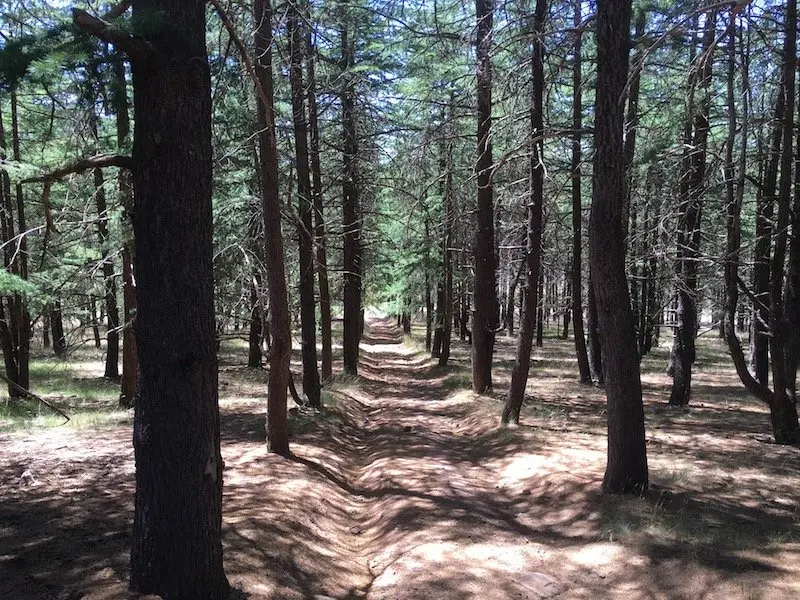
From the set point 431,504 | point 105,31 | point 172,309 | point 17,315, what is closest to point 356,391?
point 17,315

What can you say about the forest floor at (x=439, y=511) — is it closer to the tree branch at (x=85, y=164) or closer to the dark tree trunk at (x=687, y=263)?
the dark tree trunk at (x=687, y=263)

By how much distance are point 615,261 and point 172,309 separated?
16.7 feet

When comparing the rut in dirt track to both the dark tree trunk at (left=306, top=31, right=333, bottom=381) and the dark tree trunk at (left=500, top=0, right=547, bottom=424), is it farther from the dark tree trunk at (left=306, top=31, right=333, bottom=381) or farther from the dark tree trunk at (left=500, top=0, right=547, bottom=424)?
the dark tree trunk at (left=306, top=31, right=333, bottom=381)

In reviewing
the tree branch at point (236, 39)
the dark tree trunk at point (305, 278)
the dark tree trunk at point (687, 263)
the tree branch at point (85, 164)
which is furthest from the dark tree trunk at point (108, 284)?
the dark tree trunk at point (687, 263)

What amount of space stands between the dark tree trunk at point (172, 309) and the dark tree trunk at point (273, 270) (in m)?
4.70

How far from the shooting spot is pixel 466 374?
1912cm

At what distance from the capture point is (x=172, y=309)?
372 cm

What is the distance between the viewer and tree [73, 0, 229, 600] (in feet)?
12.2

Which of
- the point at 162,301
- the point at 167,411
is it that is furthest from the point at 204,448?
the point at 162,301

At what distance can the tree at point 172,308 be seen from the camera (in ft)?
12.2

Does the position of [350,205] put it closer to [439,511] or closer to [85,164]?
[439,511]

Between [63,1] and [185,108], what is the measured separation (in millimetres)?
6173

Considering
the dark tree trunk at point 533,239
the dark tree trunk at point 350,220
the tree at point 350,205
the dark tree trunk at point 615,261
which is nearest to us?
the dark tree trunk at point 615,261

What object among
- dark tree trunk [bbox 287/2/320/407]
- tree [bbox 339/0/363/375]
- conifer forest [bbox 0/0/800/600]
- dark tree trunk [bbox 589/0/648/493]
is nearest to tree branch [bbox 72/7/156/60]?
conifer forest [bbox 0/0/800/600]
